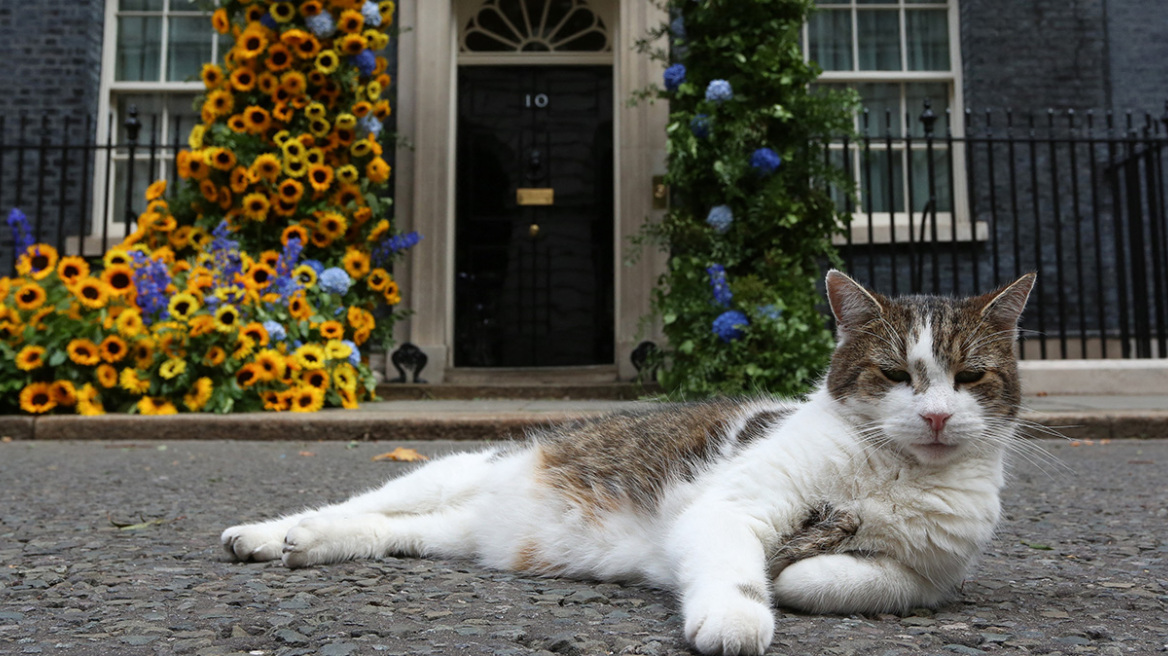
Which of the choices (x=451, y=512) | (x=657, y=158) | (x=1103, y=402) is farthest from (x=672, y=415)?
(x=657, y=158)

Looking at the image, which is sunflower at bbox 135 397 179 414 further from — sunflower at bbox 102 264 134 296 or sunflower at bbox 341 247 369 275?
sunflower at bbox 341 247 369 275

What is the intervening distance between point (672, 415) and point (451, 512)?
0.67 metres

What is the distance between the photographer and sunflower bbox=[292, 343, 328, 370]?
6270mm

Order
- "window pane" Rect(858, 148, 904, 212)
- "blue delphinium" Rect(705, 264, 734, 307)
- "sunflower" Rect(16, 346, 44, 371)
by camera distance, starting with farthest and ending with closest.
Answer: "window pane" Rect(858, 148, 904, 212) < "blue delphinium" Rect(705, 264, 734, 307) < "sunflower" Rect(16, 346, 44, 371)

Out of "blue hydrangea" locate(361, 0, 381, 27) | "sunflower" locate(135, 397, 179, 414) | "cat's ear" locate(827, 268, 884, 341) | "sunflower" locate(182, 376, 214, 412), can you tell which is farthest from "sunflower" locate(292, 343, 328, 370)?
"cat's ear" locate(827, 268, 884, 341)

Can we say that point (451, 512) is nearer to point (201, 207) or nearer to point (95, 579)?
point (95, 579)

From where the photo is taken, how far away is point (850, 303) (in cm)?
199

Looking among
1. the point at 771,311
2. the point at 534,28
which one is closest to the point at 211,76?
the point at 534,28

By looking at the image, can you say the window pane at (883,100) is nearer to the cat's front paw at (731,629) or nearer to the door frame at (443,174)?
the door frame at (443,174)

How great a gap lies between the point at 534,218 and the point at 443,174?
105 cm

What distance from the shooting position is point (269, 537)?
7.35 ft

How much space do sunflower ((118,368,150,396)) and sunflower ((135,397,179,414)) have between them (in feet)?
0.23

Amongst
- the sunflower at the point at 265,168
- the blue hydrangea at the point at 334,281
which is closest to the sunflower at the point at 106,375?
the blue hydrangea at the point at 334,281

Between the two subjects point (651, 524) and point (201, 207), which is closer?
point (651, 524)
